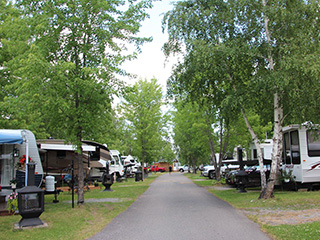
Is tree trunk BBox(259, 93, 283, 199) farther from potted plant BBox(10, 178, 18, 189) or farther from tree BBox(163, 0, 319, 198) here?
potted plant BBox(10, 178, 18, 189)

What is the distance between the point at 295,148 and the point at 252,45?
6.09m

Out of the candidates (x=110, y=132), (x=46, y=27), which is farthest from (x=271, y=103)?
(x=46, y=27)

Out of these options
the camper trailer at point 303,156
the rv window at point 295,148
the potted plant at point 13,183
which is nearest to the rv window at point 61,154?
the potted plant at point 13,183

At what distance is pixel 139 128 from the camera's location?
33.4m

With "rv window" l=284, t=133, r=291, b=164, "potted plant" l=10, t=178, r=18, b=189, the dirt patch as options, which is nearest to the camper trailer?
"rv window" l=284, t=133, r=291, b=164

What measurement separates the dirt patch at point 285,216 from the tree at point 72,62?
5.95 metres

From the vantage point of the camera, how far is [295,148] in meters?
15.8

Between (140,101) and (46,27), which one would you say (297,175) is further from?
(140,101)

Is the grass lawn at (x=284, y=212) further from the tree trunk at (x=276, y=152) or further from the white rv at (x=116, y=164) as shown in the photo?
the white rv at (x=116, y=164)

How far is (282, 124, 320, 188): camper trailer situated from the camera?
1521 centimetres

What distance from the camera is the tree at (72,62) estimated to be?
1034 cm

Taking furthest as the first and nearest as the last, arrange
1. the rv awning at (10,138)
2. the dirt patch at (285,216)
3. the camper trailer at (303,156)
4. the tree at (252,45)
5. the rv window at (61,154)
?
the rv window at (61,154), the camper trailer at (303,156), the tree at (252,45), the rv awning at (10,138), the dirt patch at (285,216)

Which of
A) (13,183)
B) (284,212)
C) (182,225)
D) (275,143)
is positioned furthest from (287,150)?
(13,183)

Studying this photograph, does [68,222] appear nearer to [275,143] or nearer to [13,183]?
[13,183]
